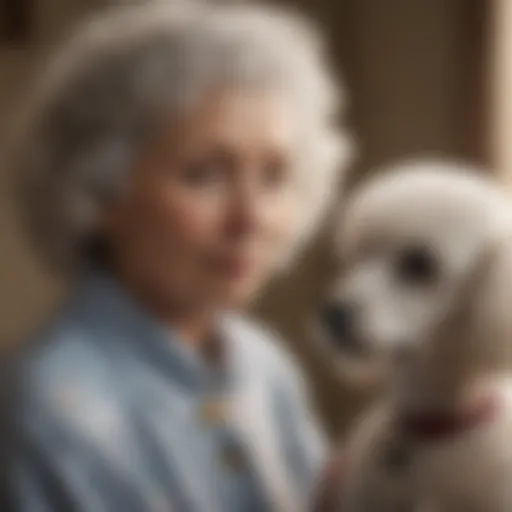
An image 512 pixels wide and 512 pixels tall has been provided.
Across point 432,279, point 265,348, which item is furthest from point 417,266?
point 265,348

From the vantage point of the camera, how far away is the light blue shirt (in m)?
0.51

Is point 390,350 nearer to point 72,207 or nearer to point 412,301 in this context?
point 412,301

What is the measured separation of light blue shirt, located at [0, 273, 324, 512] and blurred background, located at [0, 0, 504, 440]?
0.03 metres

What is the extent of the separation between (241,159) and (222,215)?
0.04 meters

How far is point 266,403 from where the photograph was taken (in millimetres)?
587

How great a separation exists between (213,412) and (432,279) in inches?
6.1

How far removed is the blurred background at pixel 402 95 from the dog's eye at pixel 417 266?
0.06 meters

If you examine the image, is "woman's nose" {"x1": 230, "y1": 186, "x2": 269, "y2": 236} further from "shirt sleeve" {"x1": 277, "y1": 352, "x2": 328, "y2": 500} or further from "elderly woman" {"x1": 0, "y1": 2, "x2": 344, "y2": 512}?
"shirt sleeve" {"x1": 277, "y1": 352, "x2": 328, "y2": 500}

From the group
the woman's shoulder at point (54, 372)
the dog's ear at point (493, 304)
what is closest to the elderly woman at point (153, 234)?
the woman's shoulder at point (54, 372)

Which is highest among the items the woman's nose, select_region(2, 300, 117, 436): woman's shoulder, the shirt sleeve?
the woman's nose

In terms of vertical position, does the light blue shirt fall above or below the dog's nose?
below

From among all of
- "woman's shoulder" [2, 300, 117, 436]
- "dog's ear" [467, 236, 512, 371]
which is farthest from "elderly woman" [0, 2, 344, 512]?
"dog's ear" [467, 236, 512, 371]

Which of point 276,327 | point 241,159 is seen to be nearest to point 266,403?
point 276,327

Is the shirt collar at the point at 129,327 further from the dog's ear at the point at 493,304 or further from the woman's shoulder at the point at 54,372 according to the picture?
the dog's ear at the point at 493,304
